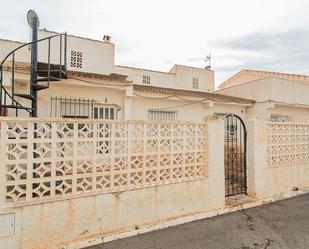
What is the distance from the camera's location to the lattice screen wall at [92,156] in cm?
362

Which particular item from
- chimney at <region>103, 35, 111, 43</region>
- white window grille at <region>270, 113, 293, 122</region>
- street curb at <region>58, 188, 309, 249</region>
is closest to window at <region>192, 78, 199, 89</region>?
white window grille at <region>270, 113, 293, 122</region>

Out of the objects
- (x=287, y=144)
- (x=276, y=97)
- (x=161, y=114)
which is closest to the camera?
(x=287, y=144)

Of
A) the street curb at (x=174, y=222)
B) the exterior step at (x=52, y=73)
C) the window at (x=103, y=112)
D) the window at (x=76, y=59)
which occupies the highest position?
the window at (x=76, y=59)

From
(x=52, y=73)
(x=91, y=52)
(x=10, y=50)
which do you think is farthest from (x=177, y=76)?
(x=52, y=73)

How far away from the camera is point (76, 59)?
14.2 m

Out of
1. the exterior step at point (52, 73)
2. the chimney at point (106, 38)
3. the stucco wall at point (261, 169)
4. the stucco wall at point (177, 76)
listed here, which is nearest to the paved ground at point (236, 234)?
the stucco wall at point (261, 169)

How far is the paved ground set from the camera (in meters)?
4.05

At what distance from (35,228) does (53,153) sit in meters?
1.11

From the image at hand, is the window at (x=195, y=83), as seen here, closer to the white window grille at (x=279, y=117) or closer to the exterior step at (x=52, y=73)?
the white window grille at (x=279, y=117)

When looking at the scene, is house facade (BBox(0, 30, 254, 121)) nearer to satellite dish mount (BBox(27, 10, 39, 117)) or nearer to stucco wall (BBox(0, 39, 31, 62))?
stucco wall (BBox(0, 39, 31, 62))

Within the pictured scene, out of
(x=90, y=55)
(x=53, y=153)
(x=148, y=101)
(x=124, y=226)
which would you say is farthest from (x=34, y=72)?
(x=90, y=55)

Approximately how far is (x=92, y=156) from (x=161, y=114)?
757cm

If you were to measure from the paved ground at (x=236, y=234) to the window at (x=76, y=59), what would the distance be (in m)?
11.9

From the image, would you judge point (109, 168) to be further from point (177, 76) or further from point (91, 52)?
point (177, 76)
